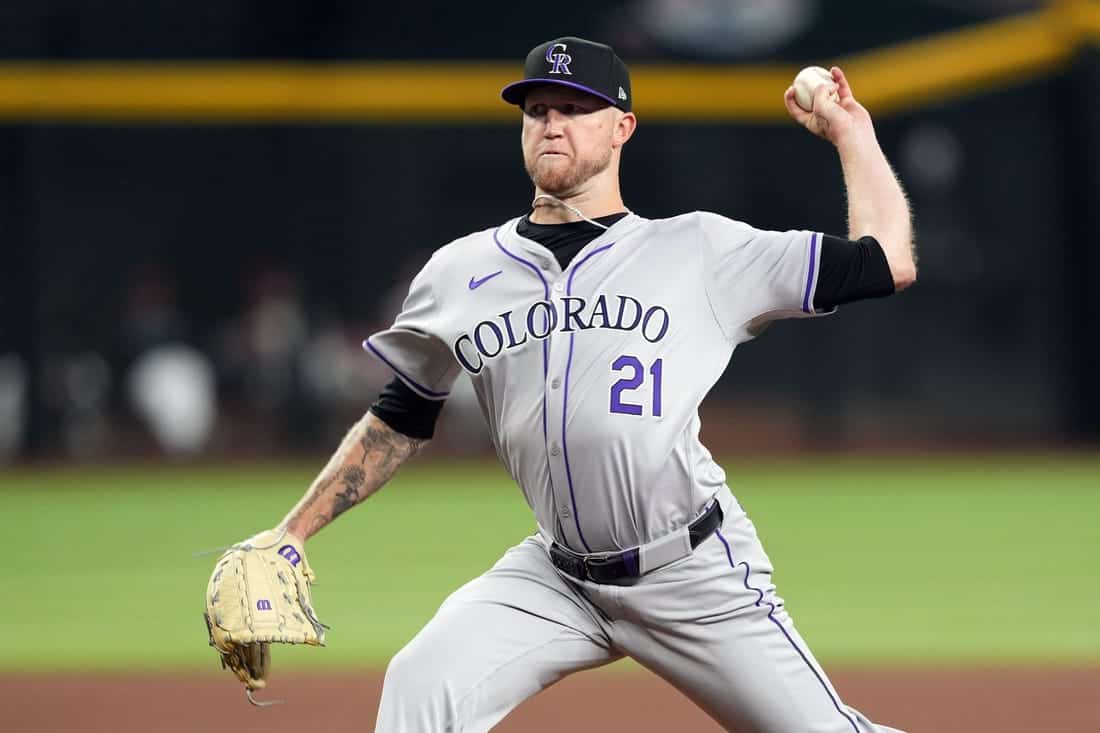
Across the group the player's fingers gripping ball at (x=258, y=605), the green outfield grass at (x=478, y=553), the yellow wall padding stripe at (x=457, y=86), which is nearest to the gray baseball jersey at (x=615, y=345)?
the player's fingers gripping ball at (x=258, y=605)

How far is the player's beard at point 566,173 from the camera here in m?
3.41

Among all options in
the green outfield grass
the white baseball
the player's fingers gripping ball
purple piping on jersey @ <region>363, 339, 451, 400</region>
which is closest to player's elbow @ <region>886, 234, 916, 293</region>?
the white baseball

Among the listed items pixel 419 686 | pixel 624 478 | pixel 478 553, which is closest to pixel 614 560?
pixel 624 478

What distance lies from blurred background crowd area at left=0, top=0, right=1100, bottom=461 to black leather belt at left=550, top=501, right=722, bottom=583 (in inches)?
428

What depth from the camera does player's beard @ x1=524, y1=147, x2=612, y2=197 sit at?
11.2ft

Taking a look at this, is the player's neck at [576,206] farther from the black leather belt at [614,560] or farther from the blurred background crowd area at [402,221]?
the blurred background crowd area at [402,221]

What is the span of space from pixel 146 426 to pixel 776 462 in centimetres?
593

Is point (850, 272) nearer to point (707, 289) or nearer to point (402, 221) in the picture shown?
point (707, 289)

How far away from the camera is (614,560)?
332 cm

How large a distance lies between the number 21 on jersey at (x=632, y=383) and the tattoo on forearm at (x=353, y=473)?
552mm

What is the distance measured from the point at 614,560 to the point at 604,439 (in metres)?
0.25

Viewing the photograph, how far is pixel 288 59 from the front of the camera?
19.1 m

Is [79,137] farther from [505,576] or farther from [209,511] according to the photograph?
[505,576]

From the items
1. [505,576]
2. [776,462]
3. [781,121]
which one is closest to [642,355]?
[505,576]
